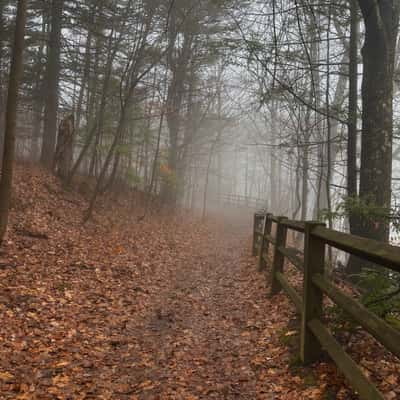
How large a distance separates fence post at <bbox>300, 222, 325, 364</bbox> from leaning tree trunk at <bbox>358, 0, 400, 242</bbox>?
2998 millimetres

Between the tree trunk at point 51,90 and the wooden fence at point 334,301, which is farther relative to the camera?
the tree trunk at point 51,90

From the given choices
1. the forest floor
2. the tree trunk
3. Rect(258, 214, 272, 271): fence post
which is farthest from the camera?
the tree trunk

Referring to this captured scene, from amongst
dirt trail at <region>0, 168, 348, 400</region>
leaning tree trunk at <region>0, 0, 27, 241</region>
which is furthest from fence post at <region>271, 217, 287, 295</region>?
leaning tree trunk at <region>0, 0, 27, 241</region>

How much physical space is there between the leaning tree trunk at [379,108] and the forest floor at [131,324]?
248 centimetres

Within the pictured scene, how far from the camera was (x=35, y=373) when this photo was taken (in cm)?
375

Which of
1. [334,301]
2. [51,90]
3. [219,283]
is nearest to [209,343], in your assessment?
[334,301]

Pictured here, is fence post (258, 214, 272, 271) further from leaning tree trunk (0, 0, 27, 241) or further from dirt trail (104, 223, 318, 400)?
leaning tree trunk (0, 0, 27, 241)

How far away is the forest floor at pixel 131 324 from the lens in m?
3.51

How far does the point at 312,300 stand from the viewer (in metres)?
3.58

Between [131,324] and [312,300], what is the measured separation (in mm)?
2956

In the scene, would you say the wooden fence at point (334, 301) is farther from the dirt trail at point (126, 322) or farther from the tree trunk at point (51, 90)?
the tree trunk at point (51, 90)

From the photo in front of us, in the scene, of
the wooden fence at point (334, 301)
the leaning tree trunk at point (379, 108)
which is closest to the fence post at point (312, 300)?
the wooden fence at point (334, 301)

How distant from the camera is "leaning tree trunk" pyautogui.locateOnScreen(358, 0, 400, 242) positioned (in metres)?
6.10

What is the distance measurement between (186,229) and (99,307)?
1088 centimetres
